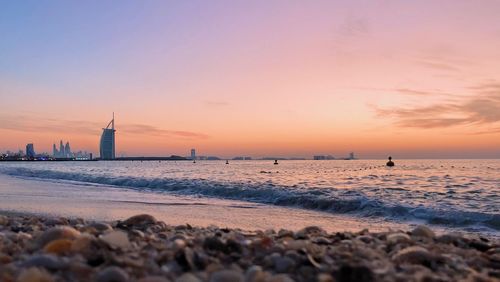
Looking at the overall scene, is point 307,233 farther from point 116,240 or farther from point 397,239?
point 116,240

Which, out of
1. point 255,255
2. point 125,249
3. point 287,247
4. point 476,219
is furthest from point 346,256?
point 476,219

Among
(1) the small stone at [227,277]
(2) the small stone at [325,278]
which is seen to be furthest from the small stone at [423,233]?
(1) the small stone at [227,277]

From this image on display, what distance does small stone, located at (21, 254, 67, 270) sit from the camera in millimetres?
3059

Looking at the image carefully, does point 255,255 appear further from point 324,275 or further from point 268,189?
point 268,189

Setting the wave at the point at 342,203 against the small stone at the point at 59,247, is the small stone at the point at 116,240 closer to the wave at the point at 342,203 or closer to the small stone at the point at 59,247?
the small stone at the point at 59,247

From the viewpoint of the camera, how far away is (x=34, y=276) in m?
2.73

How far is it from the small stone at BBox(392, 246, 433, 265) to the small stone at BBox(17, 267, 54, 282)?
260 cm

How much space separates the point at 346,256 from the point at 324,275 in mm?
875

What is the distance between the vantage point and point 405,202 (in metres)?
13.0

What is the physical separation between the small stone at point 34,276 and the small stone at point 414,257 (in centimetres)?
260

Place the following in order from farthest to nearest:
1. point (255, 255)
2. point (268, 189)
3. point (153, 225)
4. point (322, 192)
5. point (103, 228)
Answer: point (268, 189)
point (322, 192)
point (153, 225)
point (103, 228)
point (255, 255)

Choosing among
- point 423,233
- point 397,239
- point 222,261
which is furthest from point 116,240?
point 423,233

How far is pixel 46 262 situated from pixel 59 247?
509 mm

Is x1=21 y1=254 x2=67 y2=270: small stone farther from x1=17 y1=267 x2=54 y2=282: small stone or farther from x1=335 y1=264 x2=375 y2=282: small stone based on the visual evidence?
x1=335 y1=264 x2=375 y2=282: small stone
